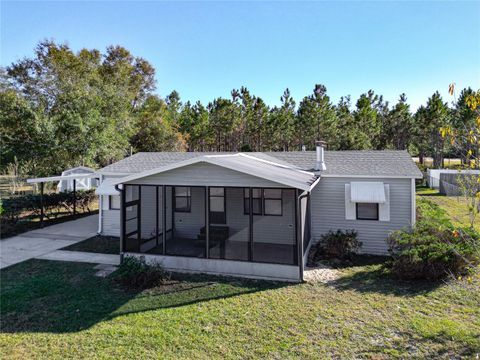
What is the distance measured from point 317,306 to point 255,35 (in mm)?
10980

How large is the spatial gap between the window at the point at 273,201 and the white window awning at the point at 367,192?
8.65ft

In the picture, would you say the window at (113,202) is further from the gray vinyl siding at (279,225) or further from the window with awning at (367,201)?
the window with awning at (367,201)

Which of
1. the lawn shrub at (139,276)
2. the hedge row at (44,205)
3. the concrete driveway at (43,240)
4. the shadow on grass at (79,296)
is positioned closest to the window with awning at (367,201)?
the shadow on grass at (79,296)

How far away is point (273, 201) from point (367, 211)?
3.39 metres

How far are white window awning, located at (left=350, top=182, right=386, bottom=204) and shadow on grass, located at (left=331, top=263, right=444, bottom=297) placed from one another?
2270mm

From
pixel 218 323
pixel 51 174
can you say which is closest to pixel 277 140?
pixel 51 174

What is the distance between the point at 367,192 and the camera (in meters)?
11.0

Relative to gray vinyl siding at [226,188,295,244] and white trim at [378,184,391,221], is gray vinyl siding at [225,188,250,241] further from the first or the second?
white trim at [378,184,391,221]

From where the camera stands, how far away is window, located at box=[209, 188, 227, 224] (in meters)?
12.6

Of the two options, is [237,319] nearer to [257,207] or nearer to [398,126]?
[257,207]

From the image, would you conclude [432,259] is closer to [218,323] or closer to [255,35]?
Result: [218,323]

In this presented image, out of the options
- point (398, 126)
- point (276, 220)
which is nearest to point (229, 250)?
point (276, 220)

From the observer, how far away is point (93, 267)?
32.7 ft

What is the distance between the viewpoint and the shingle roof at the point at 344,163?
11.4 metres
